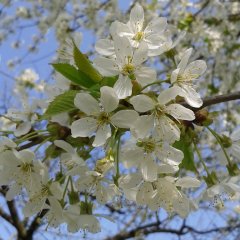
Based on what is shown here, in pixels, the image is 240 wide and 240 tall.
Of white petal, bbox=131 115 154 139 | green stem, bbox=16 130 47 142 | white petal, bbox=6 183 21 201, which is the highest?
white petal, bbox=131 115 154 139

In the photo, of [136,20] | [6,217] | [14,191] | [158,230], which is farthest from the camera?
[158,230]

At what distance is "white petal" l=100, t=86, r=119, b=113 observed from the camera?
112 cm

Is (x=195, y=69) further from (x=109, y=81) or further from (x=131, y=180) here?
(x=131, y=180)

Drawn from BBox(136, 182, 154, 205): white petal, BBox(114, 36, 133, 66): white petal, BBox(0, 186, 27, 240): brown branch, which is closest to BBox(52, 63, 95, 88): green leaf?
BBox(114, 36, 133, 66): white petal

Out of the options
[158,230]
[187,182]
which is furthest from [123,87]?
[158,230]

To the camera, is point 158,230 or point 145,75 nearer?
point 145,75

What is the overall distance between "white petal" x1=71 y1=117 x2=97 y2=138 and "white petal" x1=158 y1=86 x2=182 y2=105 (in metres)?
0.19

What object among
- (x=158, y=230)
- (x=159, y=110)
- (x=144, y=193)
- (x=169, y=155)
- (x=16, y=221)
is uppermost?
(x=159, y=110)

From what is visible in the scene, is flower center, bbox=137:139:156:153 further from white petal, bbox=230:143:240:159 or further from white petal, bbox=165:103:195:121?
white petal, bbox=230:143:240:159

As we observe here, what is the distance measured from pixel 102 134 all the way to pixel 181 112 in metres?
0.21

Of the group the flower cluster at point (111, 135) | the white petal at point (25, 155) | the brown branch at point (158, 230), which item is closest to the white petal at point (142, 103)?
the flower cluster at point (111, 135)

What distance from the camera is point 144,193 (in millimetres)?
1276

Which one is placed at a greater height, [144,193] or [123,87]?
[123,87]

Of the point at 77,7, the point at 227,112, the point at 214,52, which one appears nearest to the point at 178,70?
the point at 214,52
